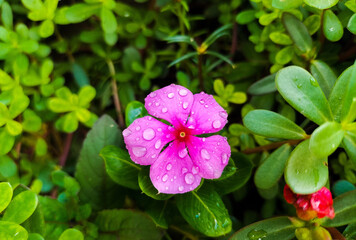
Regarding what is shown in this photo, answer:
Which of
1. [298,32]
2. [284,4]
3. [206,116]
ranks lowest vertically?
[206,116]

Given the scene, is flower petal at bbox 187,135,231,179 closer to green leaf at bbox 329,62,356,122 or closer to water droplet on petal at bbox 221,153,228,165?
water droplet on petal at bbox 221,153,228,165

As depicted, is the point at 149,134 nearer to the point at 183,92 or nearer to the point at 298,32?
the point at 183,92

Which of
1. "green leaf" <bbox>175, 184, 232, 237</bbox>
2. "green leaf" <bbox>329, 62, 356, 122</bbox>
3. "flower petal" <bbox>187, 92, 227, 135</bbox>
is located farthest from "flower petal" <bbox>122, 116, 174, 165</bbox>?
"green leaf" <bbox>329, 62, 356, 122</bbox>

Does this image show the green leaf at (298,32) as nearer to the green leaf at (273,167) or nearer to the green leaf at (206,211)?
the green leaf at (273,167)

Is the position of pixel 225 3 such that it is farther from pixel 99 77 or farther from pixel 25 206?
pixel 25 206

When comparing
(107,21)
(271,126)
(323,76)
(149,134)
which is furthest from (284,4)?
(107,21)
